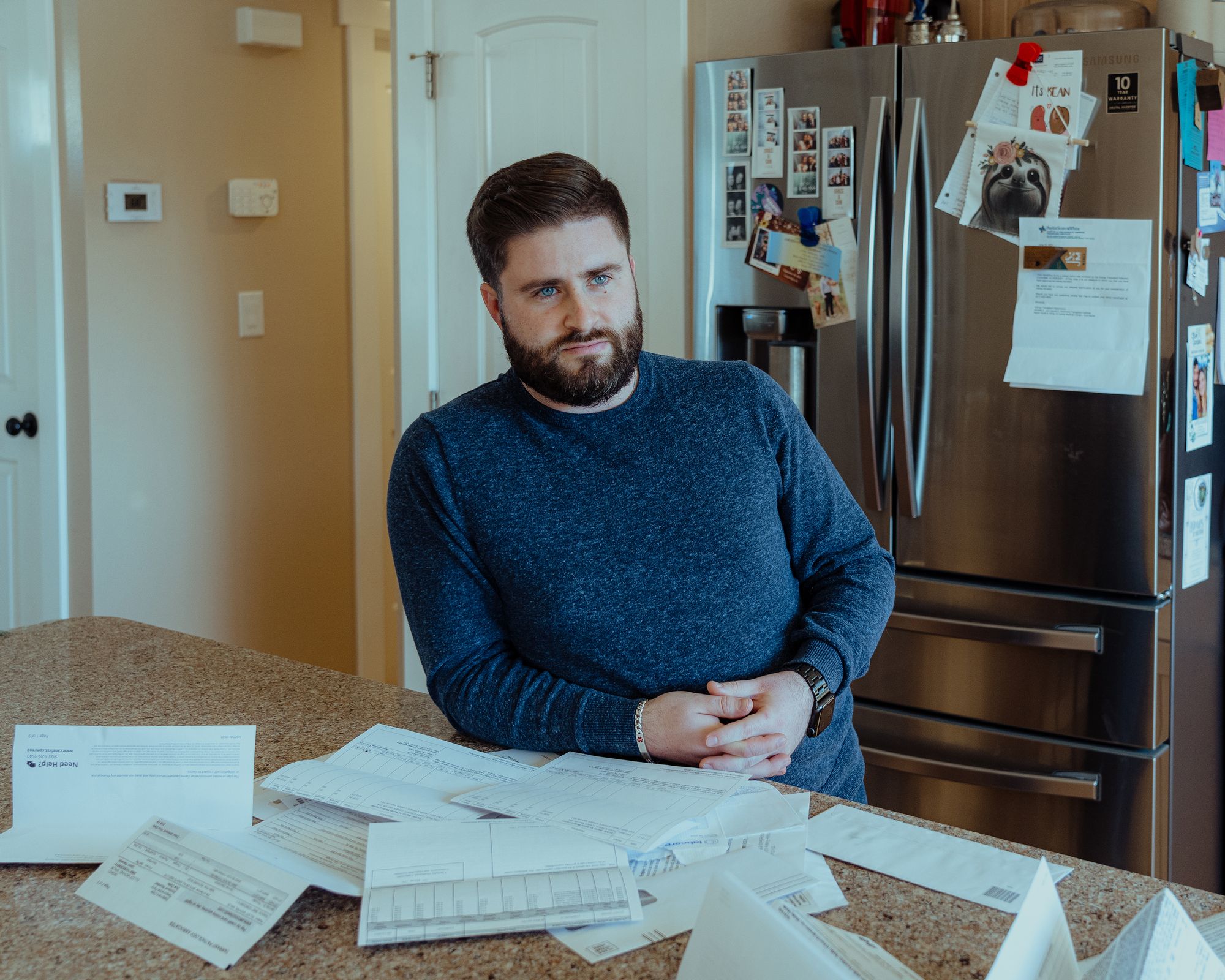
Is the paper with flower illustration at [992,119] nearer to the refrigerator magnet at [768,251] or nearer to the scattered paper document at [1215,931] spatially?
the refrigerator magnet at [768,251]

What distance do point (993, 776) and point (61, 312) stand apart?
2.51 meters

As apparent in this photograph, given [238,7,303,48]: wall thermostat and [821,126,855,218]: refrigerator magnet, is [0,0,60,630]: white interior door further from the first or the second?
[821,126,855,218]: refrigerator magnet

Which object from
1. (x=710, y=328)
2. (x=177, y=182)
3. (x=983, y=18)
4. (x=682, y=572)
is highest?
(x=983, y=18)

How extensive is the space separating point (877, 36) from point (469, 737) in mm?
1624

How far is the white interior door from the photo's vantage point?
3.15 meters

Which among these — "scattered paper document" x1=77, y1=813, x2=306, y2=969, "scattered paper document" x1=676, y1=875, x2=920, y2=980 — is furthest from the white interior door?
"scattered paper document" x1=676, y1=875, x2=920, y2=980

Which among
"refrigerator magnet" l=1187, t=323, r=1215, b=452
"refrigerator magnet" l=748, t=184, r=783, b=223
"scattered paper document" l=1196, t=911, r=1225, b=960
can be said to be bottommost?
"scattered paper document" l=1196, t=911, r=1225, b=960

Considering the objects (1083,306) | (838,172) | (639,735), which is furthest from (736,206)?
(639,735)

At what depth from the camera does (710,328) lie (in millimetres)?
2516

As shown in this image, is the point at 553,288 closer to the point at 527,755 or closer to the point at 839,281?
the point at 527,755

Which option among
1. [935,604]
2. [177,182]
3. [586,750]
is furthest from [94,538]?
[586,750]

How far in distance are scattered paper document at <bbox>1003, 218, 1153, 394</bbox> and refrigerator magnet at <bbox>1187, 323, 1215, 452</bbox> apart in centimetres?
14

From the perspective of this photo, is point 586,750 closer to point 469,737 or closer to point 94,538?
point 469,737

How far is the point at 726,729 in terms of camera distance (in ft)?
4.16
